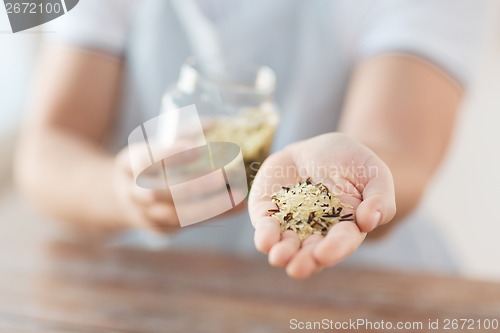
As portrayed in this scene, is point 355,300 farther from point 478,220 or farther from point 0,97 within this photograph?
point 0,97

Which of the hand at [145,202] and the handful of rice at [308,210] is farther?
the hand at [145,202]

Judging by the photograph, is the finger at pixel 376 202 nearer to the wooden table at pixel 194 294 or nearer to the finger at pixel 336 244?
the finger at pixel 336 244

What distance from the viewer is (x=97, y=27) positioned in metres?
0.48

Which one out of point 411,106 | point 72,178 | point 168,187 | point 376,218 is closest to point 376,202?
point 376,218

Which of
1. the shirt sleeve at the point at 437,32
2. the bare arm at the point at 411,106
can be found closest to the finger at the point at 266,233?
the bare arm at the point at 411,106

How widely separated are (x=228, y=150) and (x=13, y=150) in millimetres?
942

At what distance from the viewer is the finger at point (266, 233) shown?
0.33ft

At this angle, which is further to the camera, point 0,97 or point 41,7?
point 0,97

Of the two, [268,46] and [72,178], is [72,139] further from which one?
[268,46]

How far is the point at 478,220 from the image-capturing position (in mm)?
606

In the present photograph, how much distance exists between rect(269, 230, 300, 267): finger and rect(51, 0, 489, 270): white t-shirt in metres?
0.34

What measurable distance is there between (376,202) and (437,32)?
35 cm

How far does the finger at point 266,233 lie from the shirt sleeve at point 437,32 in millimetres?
329

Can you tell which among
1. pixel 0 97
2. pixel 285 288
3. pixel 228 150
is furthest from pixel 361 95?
pixel 0 97
